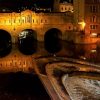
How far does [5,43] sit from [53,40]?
311 inches

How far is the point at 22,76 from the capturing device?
42375 millimetres

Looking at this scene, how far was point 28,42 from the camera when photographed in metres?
67.3

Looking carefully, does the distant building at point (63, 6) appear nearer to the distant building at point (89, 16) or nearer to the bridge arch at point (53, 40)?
the bridge arch at point (53, 40)

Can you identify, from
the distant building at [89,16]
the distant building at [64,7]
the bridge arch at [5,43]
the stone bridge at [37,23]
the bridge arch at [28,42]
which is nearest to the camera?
the bridge arch at [5,43]

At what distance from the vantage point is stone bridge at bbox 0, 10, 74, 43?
65750 millimetres

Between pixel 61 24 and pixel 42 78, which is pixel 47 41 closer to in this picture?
pixel 61 24

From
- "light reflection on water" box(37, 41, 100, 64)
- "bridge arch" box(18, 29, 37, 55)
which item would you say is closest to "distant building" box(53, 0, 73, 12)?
"bridge arch" box(18, 29, 37, 55)

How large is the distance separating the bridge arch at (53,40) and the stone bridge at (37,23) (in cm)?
150

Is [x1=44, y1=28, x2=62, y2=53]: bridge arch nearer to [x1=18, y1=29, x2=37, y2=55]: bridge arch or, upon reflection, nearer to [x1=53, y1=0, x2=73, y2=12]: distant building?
[x1=18, y1=29, x2=37, y2=55]: bridge arch

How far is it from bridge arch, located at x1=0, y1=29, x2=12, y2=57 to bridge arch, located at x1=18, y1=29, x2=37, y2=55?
160cm

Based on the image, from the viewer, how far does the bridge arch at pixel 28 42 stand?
199ft

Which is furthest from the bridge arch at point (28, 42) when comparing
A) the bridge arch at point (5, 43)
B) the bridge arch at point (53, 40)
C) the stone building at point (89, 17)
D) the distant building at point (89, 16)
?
the distant building at point (89, 16)

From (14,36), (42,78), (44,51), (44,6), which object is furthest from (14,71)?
(44,6)

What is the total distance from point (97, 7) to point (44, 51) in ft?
36.6
